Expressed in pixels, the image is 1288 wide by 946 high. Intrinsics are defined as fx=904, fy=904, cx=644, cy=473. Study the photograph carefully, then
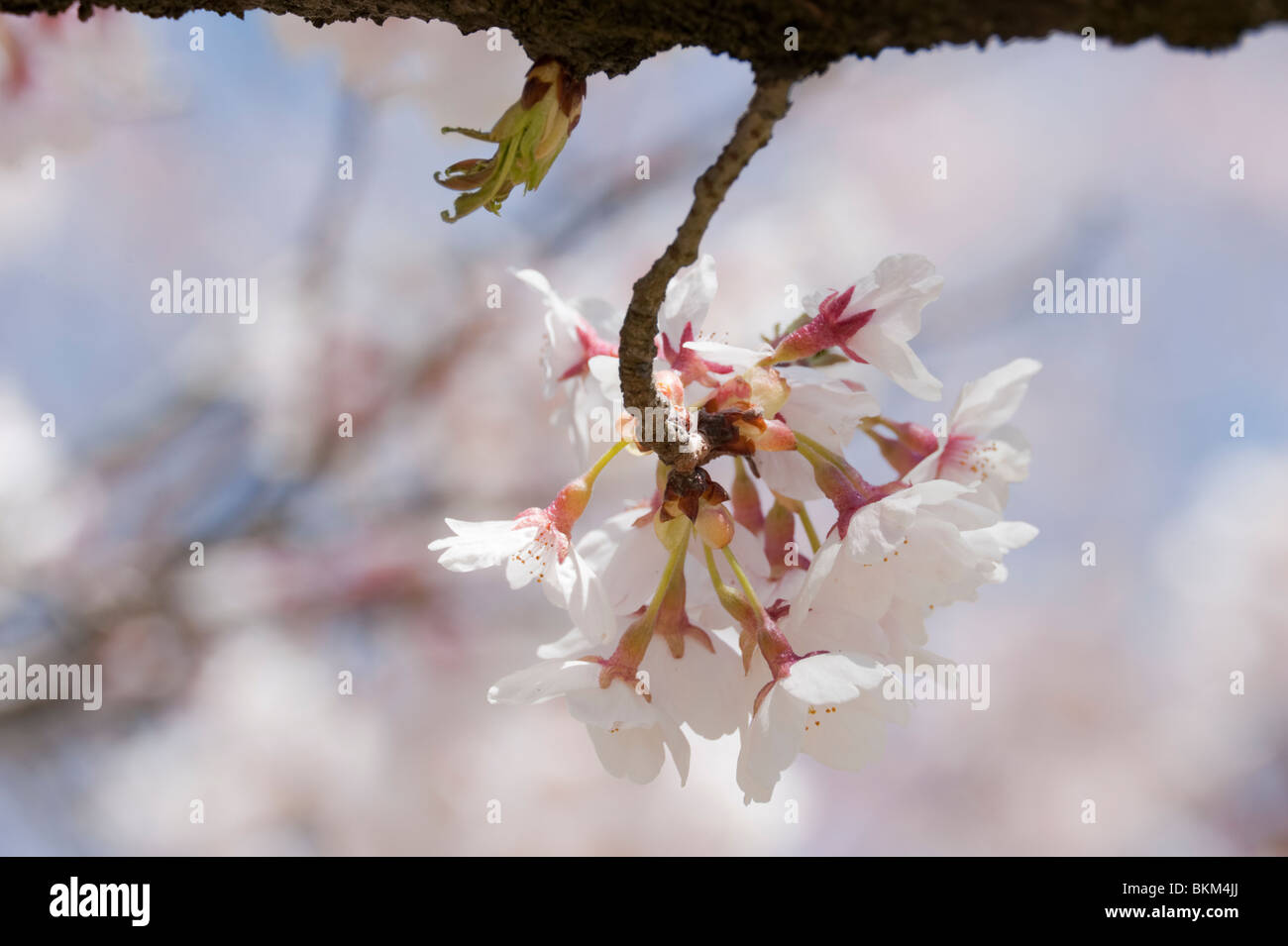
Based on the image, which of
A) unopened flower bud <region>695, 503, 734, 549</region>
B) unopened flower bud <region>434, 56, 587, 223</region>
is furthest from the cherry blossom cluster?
unopened flower bud <region>434, 56, 587, 223</region>

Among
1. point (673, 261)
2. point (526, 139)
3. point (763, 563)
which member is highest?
point (526, 139)

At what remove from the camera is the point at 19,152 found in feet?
5.28

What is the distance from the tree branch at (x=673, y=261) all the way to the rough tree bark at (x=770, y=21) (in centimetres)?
2

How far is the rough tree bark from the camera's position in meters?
0.43

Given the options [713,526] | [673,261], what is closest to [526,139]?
[673,261]

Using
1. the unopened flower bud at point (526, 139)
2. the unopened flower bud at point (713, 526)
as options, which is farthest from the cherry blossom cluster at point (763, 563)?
the unopened flower bud at point (526, 139)

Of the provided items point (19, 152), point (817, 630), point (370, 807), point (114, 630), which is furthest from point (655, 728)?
point (370, 807)

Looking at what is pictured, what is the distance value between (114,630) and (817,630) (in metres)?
1.90

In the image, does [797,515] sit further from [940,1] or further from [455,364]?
[455,364]

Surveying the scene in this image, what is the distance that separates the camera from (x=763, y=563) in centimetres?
81

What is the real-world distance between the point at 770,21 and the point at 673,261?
14cm

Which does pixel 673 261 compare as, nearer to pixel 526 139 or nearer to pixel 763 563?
pixel 526 139

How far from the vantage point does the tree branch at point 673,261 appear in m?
0.51

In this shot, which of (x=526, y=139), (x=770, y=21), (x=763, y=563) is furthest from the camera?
(x=763, y=563)
